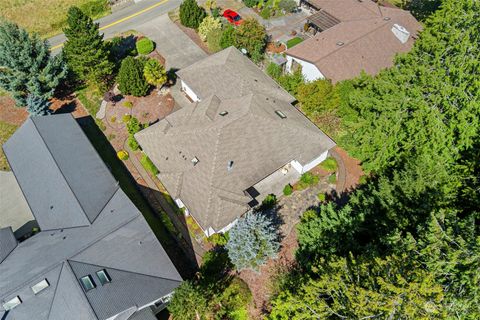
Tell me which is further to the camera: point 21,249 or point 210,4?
point 210,4

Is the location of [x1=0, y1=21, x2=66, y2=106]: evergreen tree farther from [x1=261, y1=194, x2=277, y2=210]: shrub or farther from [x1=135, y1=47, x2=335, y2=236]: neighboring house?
[x1=261, y1=194, x2=277, y2=210]: shrub

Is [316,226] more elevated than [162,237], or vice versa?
[316,226]

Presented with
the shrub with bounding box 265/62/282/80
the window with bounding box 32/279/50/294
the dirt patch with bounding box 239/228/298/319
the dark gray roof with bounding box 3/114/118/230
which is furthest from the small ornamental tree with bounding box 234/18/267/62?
the window with bounding box 32/279/50/294

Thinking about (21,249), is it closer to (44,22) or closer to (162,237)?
(162,237)

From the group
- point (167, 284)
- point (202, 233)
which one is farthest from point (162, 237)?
point (167, 284)

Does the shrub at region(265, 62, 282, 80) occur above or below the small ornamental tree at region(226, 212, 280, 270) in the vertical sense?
above
